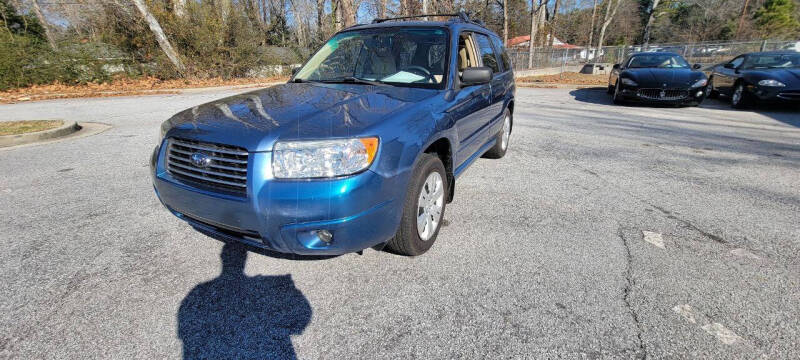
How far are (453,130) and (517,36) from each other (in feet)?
→ 174

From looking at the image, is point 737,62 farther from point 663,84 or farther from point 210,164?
point 210,164

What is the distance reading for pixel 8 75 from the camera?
12.9m

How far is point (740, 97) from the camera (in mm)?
9273

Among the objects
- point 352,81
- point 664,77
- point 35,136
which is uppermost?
point 352,81

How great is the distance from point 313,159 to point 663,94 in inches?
396

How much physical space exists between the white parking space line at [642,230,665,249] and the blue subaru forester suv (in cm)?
158

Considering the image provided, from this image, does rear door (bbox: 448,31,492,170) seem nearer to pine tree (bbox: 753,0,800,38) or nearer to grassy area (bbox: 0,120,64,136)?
grassy area (bbox: 0,120,64,136)

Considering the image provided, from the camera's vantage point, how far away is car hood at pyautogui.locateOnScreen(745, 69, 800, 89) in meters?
8.31

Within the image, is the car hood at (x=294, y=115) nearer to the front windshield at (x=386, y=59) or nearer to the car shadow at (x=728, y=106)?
the front windshield at (x=386, y=59)

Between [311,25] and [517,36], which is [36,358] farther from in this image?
[517,36]

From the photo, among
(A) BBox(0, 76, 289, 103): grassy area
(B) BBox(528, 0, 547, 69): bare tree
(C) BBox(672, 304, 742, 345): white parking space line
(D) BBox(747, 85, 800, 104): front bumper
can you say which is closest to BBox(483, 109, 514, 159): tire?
(C) BBox(672, 304, 742, 345): white parking space line

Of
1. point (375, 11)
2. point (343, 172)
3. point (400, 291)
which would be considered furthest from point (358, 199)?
point (375, 11)

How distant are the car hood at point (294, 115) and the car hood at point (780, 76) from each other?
10.2 meters

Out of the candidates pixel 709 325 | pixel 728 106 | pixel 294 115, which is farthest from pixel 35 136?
pixel 728 106
